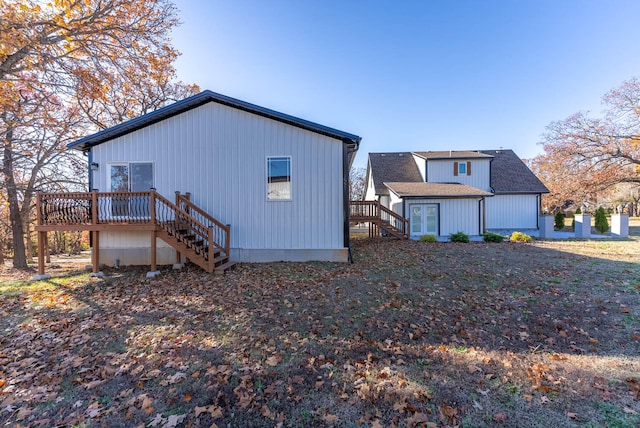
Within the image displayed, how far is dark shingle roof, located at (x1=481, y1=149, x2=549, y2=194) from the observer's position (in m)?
18.6

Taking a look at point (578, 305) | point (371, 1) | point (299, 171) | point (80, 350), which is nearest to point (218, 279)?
point (80, 350)

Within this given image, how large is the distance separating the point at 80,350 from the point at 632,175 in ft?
92.3

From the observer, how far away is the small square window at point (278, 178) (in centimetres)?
855

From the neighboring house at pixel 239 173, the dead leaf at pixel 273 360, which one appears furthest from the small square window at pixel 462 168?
the dead leaf at pixel 273 360

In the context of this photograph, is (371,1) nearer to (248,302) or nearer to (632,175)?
(248,302)

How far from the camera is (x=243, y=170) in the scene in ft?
28.3

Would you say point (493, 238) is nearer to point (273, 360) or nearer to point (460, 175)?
point (460, 175)

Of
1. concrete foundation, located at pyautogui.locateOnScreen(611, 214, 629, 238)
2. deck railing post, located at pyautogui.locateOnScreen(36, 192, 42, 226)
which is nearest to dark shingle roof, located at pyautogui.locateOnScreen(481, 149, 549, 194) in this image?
concrete foundation, located at pyautogui.locateOnScreen(611, 214, 629, 238)

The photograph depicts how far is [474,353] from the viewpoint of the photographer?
138 inches

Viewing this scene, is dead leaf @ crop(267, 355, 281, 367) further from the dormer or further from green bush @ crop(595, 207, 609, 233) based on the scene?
Result: green bush @ crop(595, 207, 609, 233)

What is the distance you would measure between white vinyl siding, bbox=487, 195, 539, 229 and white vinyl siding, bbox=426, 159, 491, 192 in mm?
1579

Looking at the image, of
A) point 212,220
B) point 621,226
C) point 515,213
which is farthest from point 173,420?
point 621,226

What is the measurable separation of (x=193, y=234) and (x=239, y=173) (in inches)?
92.8

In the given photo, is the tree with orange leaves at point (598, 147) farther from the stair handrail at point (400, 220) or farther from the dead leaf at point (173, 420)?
the dead leaf at point (173, 420)
